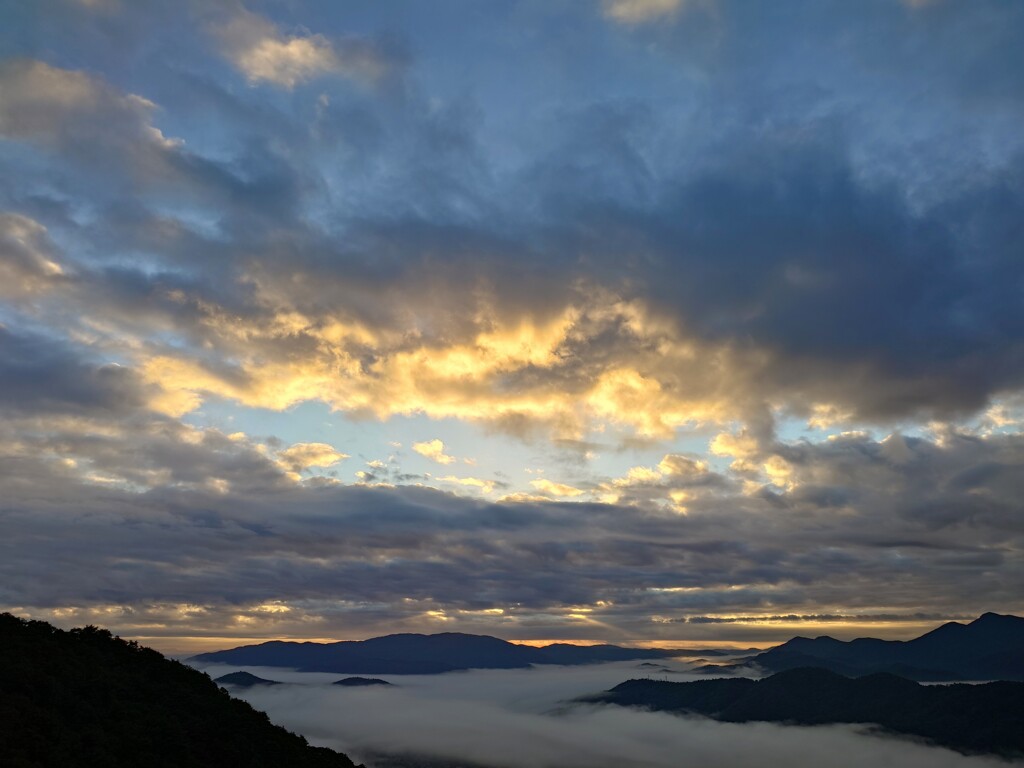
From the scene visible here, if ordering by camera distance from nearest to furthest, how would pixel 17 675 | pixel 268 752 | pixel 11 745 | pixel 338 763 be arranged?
1. pixel 11 745
2. pixel 17 675
3. pixel 268 752
4. pixel 338 763

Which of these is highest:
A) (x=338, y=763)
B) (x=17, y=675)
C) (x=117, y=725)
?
(x=17, y=675)

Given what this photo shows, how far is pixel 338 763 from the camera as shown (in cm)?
10531

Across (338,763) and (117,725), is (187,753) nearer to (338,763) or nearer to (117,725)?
(117,725)

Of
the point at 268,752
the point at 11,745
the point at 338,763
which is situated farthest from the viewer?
the point at 338,763

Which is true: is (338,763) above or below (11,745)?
below

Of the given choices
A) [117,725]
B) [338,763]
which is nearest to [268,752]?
[338,763]

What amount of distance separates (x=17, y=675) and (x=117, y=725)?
1228cm

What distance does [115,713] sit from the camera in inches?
3381

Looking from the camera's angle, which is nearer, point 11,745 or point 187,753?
point 11,745

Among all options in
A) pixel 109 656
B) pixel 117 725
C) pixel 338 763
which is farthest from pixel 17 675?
pixel 338 763

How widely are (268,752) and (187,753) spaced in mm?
14739

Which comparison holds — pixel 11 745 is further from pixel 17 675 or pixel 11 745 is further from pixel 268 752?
pixel 268 752

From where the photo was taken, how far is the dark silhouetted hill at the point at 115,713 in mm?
70688

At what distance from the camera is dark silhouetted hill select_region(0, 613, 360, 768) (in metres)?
70.7
